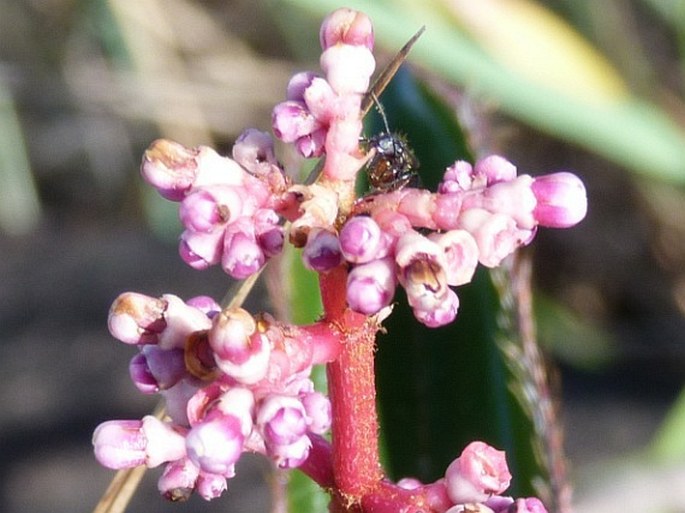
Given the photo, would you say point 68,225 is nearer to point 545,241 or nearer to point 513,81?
point 545,241

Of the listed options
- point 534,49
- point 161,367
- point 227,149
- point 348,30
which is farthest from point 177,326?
point 227,149

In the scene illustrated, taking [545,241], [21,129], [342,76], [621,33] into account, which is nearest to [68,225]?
[21,129]

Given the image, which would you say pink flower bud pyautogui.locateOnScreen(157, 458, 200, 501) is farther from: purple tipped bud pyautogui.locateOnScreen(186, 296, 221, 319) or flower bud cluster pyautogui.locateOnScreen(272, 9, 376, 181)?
flower bud cluster pyautogui.locateOnScreen(272, 9, 376, 181)

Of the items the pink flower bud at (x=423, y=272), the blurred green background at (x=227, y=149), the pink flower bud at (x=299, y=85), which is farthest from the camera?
the blurred green background at (x=227, y=149)

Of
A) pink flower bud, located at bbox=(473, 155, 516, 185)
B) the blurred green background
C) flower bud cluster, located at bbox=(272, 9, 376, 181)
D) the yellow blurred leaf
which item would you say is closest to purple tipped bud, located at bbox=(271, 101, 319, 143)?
flower bud cluster, located at bbox=(272, 9, 376, 181)

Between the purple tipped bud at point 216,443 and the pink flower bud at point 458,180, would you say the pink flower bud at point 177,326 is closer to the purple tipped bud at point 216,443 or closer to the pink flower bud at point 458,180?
the purple tipped bud at point 216,443

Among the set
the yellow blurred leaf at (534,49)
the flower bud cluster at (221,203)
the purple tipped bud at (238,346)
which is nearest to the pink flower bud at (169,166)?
the flower bud cluster at (221,203)

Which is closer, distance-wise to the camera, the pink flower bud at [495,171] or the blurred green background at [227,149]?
the pink flower bud at [495,171]
